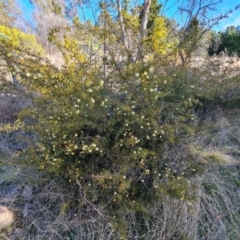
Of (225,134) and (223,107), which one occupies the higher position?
(223,107)

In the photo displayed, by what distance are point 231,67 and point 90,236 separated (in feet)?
9.03

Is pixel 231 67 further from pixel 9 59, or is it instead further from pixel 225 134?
pixel 9 59

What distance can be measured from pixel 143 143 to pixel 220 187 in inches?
30.5

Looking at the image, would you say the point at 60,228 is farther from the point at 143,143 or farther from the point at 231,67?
the point at 231,67

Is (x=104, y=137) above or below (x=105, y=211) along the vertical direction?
above

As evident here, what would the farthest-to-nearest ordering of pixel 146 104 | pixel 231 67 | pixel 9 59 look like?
1. pixel 231 67
2. pixel 146 104
3. pixel 9 59

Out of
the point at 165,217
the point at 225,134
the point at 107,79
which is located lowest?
the point at 165,217

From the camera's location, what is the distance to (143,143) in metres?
1.41

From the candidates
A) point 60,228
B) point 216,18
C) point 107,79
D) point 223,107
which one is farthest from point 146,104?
point 216,18

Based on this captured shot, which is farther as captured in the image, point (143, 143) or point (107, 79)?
point (107, 79)

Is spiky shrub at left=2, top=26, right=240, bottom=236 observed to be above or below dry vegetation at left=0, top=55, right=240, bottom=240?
above

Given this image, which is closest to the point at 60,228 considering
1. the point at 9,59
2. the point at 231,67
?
the point at 9,59

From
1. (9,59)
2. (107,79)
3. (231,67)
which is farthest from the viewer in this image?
(231,67)

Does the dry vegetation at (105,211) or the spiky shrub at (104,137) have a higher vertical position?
the spiky shrub at (104,137)
